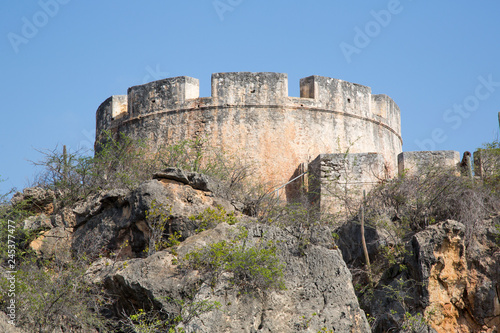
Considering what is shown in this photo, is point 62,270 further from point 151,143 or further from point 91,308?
point 151,143

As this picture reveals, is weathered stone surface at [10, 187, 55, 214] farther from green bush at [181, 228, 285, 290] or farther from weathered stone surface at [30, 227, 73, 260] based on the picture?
green bush at [181, 228, 285, 290]

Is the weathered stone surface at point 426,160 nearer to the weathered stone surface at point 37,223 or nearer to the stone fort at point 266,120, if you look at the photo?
the stone fort at point 266,120

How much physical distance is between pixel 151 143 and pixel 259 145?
2.06 metres

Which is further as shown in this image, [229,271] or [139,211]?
[139,211]

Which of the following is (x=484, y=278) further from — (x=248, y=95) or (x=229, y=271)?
(x=248, y=95)

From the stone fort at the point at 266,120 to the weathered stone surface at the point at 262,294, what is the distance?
449 cm

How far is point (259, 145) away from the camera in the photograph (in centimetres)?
1304

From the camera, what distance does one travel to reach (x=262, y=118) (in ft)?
43.3

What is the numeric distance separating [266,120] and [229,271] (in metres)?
5.88

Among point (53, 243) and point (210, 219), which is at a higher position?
point (210, 219)

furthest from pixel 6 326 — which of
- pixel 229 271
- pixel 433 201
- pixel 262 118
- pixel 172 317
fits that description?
pixel 262 118

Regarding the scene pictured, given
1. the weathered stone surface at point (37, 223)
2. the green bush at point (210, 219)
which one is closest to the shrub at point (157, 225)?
the green bush at point (210, 219)

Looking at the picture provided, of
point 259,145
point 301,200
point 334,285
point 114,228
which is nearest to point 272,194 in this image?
point 301,200

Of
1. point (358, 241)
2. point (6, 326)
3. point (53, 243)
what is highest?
point (53, 243)
